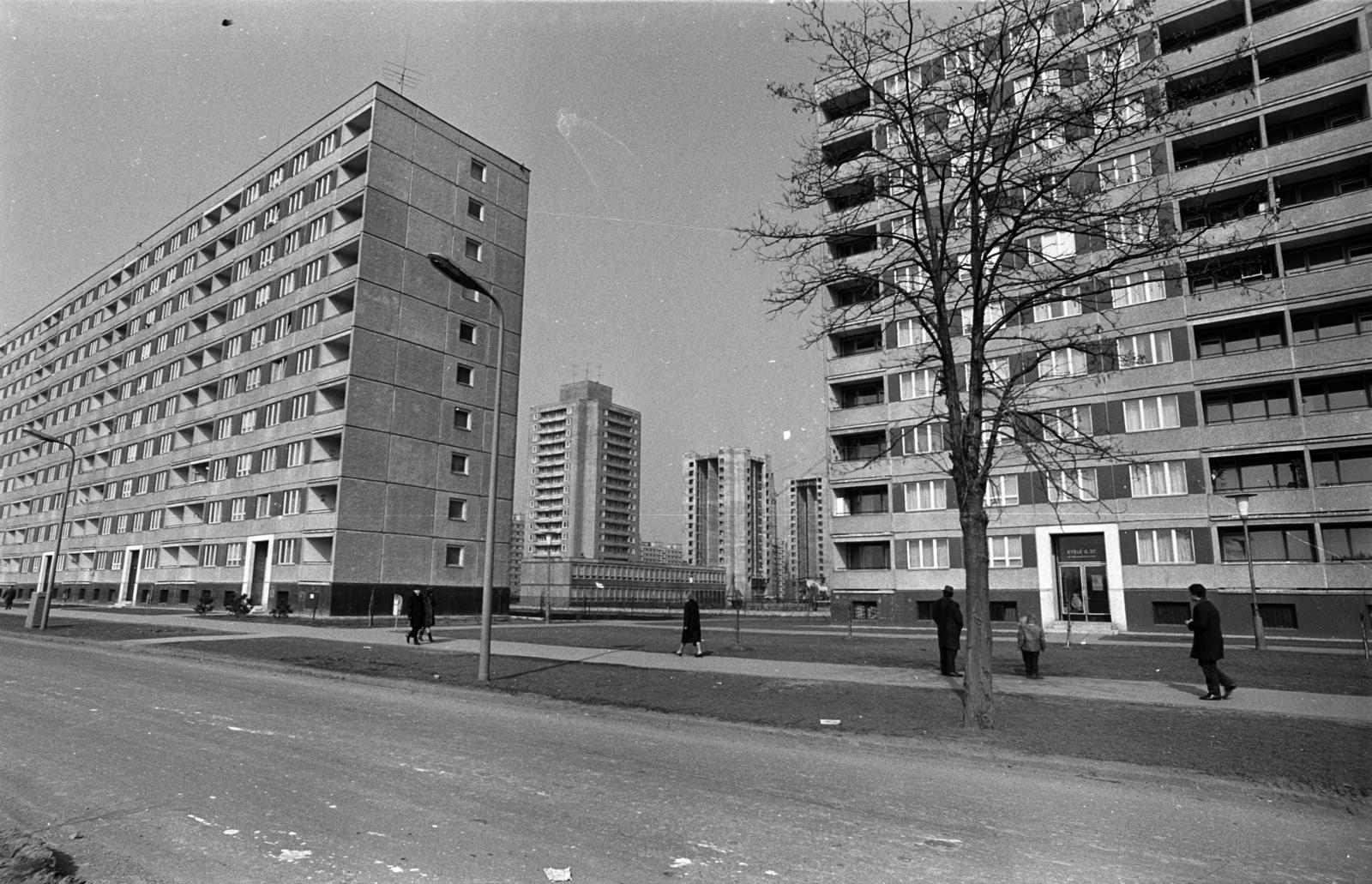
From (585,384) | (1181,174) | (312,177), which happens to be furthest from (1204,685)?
(585,384)

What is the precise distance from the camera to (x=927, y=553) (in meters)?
42.4

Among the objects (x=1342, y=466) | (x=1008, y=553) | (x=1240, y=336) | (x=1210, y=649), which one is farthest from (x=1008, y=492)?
(x=1210, y=649)

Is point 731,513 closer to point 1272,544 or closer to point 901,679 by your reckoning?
point 1272,544

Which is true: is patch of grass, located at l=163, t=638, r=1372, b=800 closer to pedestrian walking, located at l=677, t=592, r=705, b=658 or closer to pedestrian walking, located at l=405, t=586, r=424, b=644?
pedestrian walking, located at l=677, t=592, r=705, b=658

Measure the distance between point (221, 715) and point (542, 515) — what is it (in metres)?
160

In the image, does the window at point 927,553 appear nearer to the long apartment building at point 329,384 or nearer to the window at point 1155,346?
the window at point 1155,346

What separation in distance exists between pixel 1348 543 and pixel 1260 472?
4057 millimetres

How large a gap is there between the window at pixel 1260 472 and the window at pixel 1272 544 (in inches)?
68.1

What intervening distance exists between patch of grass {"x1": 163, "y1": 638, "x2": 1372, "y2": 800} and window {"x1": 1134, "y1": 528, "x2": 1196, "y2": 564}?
26815 mm

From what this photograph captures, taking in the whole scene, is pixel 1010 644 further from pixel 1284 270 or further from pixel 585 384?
pixel 585 384

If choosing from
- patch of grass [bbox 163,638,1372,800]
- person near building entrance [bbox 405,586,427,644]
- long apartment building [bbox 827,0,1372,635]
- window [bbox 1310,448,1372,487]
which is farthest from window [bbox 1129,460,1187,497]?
person near building entrance [bbox 405,586,427,644]

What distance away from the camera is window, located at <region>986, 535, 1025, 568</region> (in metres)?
38.6

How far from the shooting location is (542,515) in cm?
16712

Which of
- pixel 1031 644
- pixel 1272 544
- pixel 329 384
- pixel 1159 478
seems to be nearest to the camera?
pixel 1031 644
